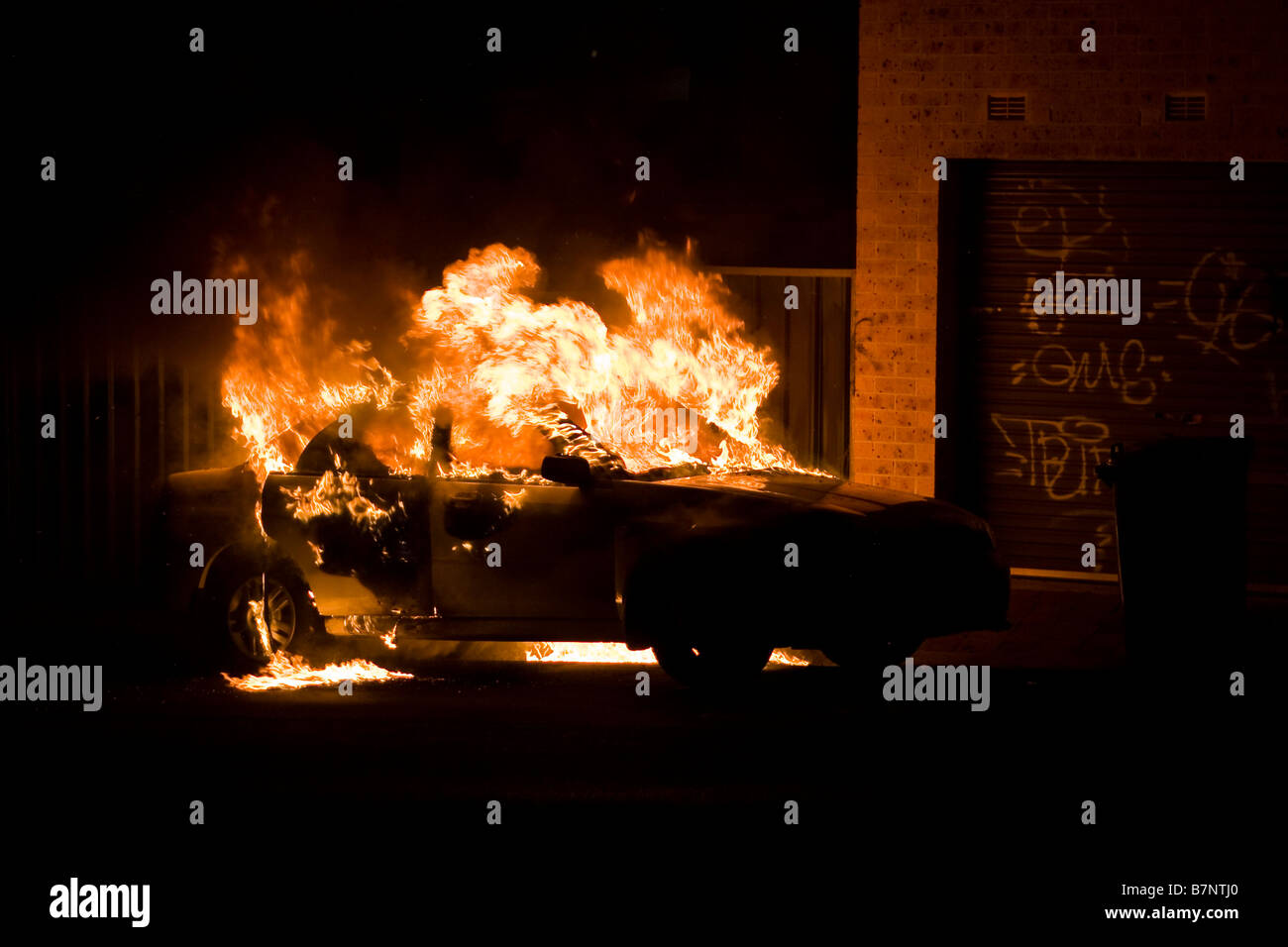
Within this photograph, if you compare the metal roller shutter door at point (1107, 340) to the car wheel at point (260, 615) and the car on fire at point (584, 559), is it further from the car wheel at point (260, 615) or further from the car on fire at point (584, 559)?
the car wheel at point (260, 615)

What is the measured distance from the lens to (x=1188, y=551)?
8586 millimetres

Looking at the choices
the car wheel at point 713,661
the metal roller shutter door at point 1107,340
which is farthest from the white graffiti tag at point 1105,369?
the car wheel at point 713,661

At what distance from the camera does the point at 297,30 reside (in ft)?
49.7

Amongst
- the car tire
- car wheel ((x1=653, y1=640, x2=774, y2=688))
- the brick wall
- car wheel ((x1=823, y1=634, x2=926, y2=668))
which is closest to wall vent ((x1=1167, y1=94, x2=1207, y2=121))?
the brick wall

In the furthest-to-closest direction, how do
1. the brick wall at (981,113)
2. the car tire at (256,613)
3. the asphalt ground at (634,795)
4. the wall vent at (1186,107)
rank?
the wall vent at (1186,107) < the brick wall at (981,113) < the car tire at (256,613) < the asphalt ground at (634,795)

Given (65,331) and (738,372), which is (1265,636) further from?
(65,331)

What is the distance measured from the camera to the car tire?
946 centimetres

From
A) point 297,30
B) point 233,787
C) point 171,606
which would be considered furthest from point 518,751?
point 297,30

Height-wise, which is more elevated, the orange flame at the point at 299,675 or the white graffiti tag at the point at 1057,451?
the white graffiti tag at the point at 1057,451

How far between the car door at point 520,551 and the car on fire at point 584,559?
11mm

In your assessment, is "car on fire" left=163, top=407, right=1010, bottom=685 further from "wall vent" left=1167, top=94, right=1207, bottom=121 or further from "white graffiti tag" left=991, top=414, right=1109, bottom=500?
"wall vent" left=1167, top=94, right=1207, bottom=121

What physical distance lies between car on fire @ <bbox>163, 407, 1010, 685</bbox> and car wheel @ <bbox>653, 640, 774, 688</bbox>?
0.01 metres

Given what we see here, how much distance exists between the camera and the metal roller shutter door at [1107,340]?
12.3m
